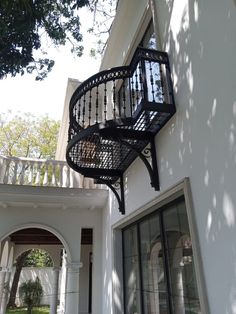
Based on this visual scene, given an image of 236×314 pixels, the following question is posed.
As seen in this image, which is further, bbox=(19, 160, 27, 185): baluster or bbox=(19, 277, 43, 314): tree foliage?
bbox=(19, 277, 43, 314): tree foliage

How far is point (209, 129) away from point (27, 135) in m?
13.6

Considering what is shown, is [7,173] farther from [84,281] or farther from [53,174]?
[84,281]

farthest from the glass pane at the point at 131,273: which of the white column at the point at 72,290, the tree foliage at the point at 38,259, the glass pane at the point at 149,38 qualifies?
the tree foliage at the point at 38,259

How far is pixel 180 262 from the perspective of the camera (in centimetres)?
261

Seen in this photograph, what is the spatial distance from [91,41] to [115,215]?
15.7 ft

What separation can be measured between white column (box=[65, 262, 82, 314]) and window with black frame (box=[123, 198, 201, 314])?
145 cm

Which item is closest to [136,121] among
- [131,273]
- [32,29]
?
[131,273]

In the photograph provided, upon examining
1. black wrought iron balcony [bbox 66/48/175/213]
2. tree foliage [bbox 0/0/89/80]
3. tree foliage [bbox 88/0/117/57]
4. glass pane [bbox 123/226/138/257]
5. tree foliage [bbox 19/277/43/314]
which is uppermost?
tree foliage [bbox 88/0/117/57]

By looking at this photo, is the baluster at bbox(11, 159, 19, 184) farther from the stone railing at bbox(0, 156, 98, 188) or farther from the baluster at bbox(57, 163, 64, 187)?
the baluster at bbox(57, 163, 64, 187)

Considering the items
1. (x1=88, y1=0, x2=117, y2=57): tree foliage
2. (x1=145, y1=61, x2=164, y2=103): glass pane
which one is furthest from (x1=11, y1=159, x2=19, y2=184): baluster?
(x1=88, y1=0, x2=117, y2=57): tree foliage

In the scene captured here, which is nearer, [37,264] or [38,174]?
[38,174]

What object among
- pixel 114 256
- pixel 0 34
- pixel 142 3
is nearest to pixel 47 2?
pixel 0 34

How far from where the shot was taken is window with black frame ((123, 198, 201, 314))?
8.17ft

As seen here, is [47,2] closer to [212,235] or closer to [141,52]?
[141,52]
